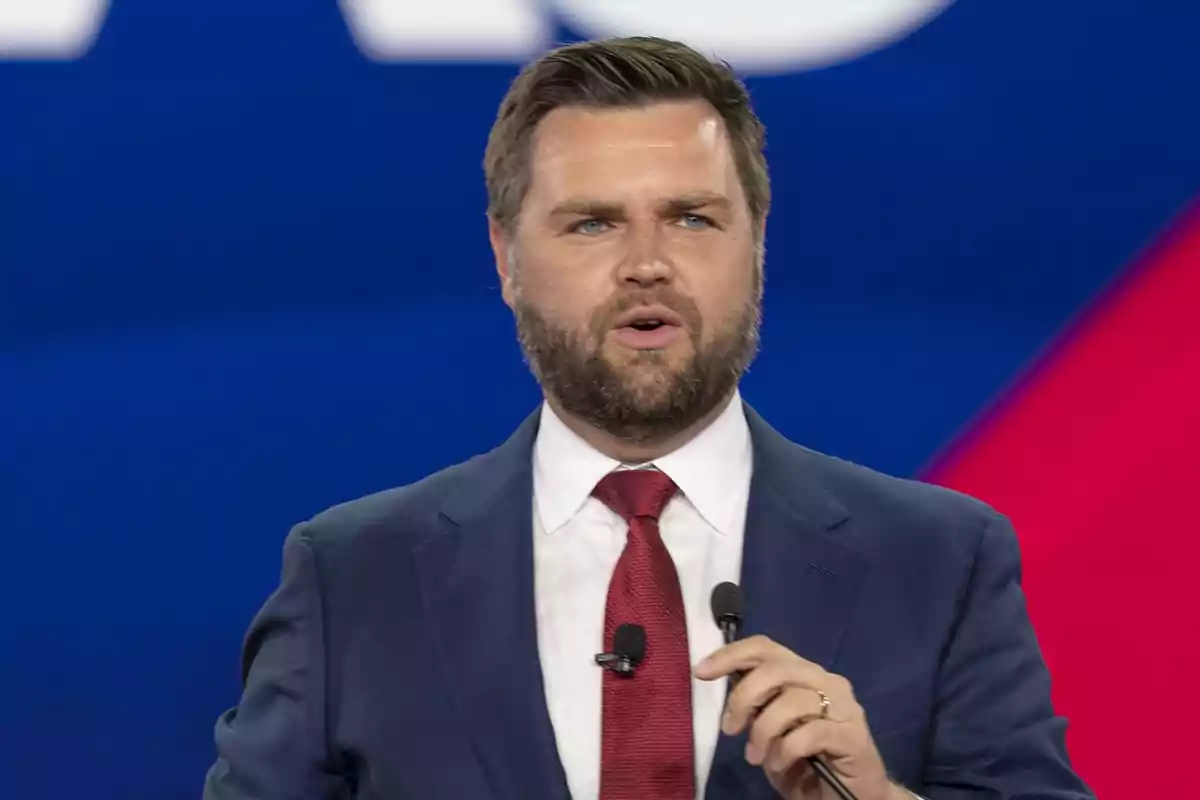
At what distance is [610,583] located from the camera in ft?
6.29

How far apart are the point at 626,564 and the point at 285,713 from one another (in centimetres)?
46

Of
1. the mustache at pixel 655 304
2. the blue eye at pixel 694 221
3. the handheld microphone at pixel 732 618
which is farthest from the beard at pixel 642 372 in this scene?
the handheld microphone at pixel 732 618

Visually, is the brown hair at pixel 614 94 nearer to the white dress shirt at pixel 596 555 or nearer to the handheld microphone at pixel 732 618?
the white dress shirt at pixel 596 555

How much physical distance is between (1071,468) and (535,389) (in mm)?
901

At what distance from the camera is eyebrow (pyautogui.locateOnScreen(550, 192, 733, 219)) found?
2.00m

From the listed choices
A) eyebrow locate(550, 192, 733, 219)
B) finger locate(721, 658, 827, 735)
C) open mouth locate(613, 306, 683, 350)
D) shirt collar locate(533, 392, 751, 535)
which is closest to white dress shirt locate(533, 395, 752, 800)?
shirt collar locate(533, 392, 751, 535)

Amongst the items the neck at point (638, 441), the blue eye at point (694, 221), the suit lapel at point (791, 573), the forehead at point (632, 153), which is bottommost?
the suit lapel at point (791, 573)

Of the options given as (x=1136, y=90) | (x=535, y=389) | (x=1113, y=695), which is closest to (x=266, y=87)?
(x=535, y=389)

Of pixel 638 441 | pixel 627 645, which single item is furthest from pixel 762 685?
pixel 638 441

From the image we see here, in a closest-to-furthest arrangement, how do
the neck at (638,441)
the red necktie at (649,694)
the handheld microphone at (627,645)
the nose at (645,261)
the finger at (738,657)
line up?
the finger at (738,657) → the handheld microphone at (627,645) → the red necktie at (649,694) → the nose at (645,261) → the neck at (638,441)

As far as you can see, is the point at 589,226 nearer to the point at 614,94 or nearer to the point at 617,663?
the point at 614,94

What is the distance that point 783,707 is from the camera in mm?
1488

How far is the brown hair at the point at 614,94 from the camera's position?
6.72ft

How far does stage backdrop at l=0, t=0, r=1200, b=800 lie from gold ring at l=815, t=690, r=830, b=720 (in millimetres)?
1101
